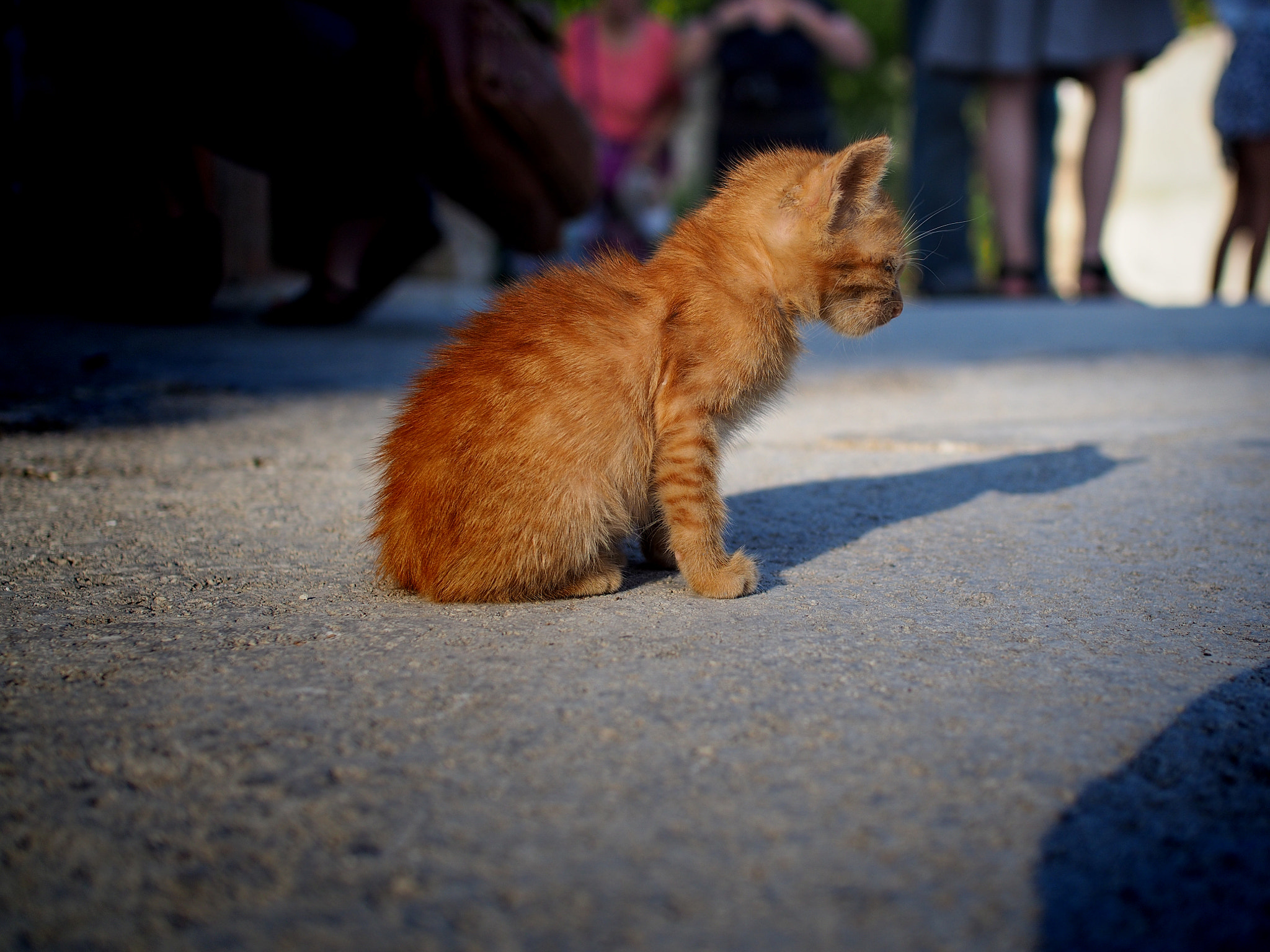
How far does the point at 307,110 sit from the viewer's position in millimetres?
4262

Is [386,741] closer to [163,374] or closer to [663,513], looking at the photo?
[663,513]

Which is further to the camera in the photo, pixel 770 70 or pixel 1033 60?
pixel 770 70

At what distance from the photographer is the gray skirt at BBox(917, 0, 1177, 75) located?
6230 millimetres

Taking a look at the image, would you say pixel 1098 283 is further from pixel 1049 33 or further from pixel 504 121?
pixel 504 121

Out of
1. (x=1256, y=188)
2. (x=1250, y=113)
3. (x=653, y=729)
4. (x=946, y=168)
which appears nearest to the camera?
(x=653, y=729)

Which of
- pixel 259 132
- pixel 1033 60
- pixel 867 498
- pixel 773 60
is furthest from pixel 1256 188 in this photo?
pixel 259 132

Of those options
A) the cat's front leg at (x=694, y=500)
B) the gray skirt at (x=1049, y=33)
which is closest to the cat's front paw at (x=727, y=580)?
the cat's front leg at (x=694, y=500)

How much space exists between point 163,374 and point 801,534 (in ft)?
8.66

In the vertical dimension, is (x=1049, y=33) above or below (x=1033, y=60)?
above

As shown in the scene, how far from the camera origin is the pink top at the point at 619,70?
26.1 ft

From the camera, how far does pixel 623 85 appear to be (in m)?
8.00

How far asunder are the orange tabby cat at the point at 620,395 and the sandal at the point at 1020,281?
5.54 m

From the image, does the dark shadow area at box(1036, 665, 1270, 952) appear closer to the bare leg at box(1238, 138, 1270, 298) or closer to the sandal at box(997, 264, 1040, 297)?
the sandal at box(997, 264, 1040, 297)

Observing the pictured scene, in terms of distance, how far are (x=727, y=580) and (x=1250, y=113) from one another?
754 centimetres
